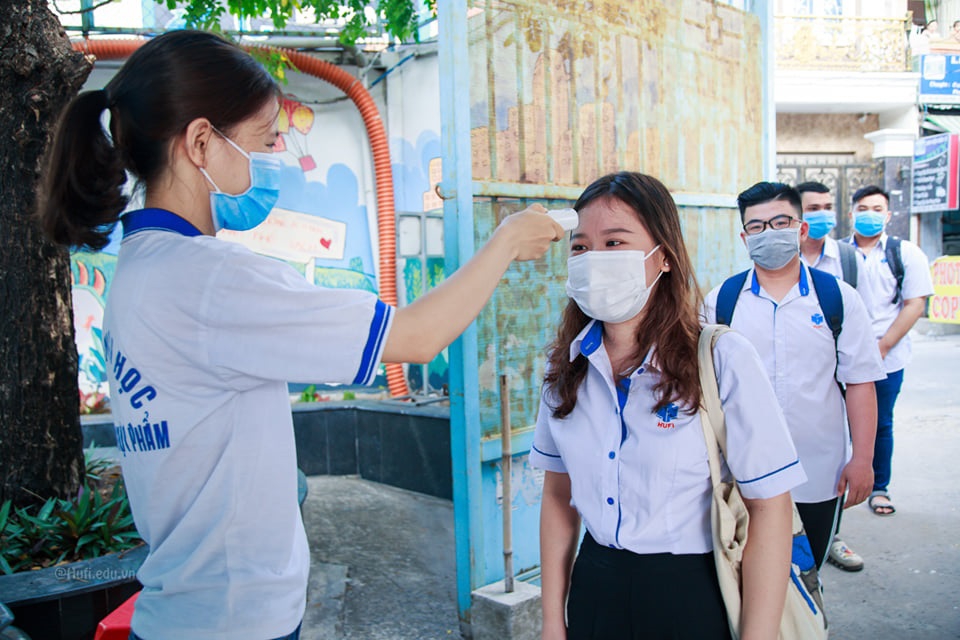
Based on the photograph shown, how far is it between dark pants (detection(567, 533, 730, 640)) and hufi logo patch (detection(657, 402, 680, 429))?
0.88ft

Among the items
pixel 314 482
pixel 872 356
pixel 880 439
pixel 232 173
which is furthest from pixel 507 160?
pixel 314 482

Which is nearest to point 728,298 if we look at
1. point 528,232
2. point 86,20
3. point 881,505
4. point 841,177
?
point 528,232

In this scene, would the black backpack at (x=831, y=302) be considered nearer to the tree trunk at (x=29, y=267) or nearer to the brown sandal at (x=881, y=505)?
the brown sandal at (x=881, y=505)

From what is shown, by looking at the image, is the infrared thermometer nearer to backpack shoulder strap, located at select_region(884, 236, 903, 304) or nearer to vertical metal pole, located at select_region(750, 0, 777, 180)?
vertical metal pole, located at select_region(750, 0, 777, 180)

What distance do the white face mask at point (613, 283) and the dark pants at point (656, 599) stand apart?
0.55 meters

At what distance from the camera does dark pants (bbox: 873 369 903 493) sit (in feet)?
15.9

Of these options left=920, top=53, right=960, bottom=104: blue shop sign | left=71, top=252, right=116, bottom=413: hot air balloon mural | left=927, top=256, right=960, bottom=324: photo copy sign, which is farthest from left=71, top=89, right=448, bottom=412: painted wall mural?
left=920, top=53, right=960, bottom=104: blue shop sign

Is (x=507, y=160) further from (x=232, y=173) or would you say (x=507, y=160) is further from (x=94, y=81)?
(x=94, y=81)

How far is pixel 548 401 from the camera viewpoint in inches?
76.2

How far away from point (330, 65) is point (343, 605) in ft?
22.4

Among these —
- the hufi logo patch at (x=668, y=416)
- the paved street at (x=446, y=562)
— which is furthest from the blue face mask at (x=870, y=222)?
the hufi logo patch at (x=668, y=416)

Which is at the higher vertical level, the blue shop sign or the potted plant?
the blue shop sign

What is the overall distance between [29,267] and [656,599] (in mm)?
3245
